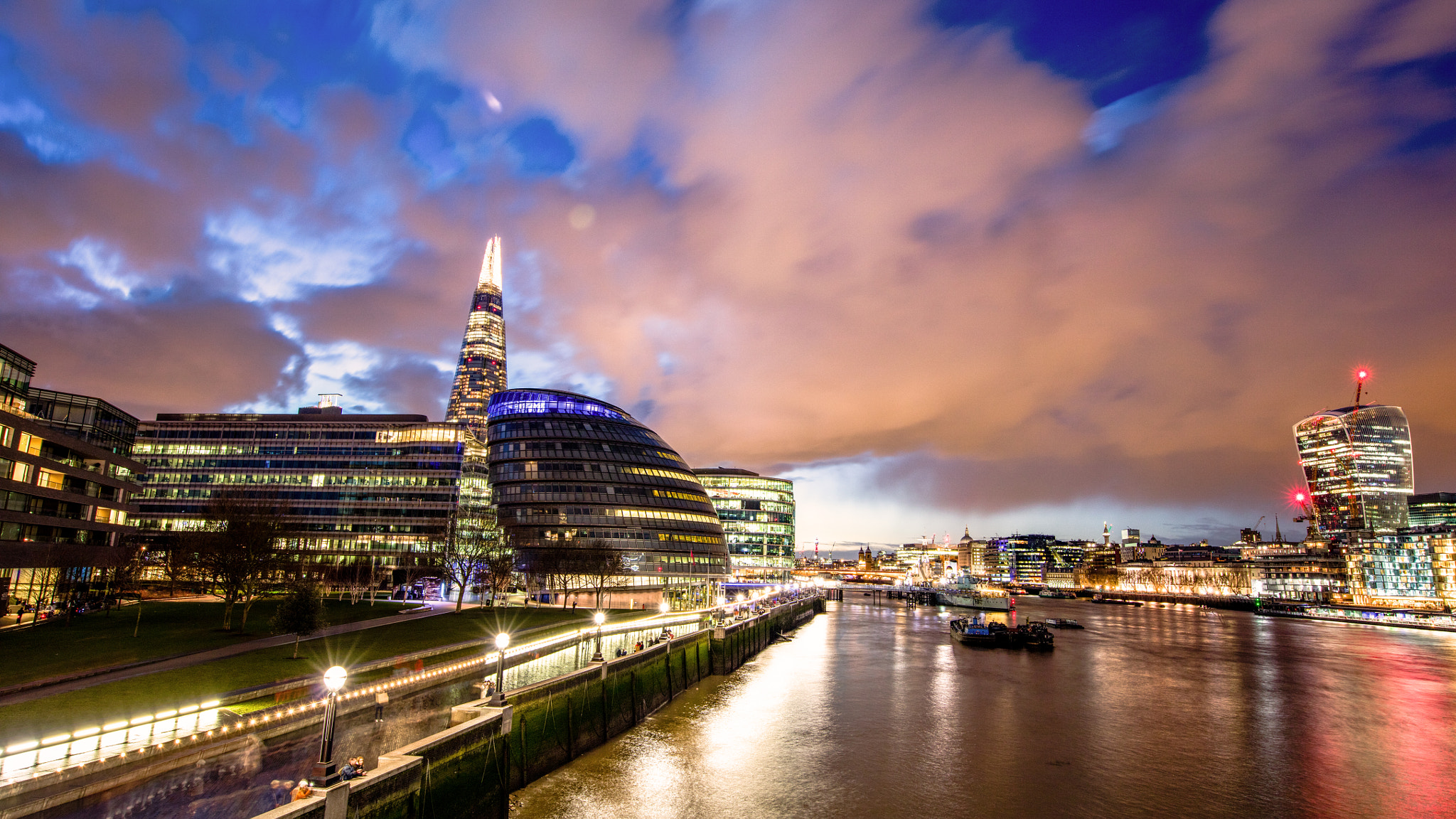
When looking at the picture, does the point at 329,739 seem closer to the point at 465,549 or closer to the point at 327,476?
the point at 465,549

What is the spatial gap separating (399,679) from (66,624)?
30.2 m

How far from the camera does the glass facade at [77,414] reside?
74.2 m

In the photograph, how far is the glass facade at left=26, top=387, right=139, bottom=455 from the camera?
2921 inches

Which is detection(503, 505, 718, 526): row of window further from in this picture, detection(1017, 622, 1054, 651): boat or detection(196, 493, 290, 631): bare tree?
detection(1017, 622, 1054, 651): boat

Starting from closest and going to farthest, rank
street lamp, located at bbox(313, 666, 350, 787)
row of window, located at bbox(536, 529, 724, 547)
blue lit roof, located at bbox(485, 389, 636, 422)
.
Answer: street lamp, located at bbox(313, 666, 350, 787) → row of window, located at bbox(536, 529, 724, 547) → blue lit roof, located at bbox(485, 389, 636, 422)

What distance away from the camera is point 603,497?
99.1 metres

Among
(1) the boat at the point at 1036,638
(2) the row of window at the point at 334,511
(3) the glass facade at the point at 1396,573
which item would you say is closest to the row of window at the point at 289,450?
(2) the row of window at the point at 334,511

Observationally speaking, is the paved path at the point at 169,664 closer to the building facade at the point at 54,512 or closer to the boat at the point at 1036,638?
the building facade at the point at 54,512

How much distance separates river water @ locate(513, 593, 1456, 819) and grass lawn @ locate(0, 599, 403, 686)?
1928 centimetres

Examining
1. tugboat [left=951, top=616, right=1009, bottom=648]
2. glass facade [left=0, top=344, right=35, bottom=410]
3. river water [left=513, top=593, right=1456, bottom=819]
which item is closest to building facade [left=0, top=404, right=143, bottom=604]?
glass facade [left=0, top=344, right=35, bottom=410]

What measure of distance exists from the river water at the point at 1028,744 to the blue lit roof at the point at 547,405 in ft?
188

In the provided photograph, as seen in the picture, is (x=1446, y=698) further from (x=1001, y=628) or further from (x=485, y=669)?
(x=485, y=669)

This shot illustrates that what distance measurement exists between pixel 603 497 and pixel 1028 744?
7167 cm

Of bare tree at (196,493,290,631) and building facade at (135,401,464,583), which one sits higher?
building facade at (135,401,464,583)
